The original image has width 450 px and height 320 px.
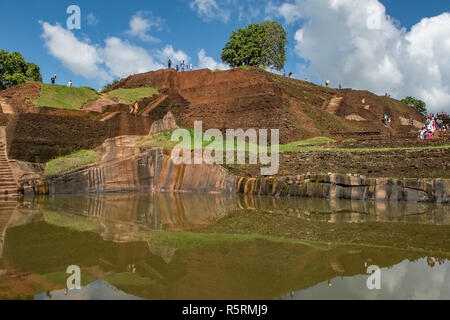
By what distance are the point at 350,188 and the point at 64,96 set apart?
1665 cm

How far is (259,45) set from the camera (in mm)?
33031

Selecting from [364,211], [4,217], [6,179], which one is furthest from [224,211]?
[6,179]

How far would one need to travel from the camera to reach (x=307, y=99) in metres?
24.2

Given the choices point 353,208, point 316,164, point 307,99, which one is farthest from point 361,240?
point 307,99

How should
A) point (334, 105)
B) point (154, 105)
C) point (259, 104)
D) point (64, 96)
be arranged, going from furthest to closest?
point (334, 105)
point (259, 104)
point (154, 105)
point (64, 96)

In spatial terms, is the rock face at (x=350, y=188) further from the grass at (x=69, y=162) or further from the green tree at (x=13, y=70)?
the green tree at (x=13, y=70)

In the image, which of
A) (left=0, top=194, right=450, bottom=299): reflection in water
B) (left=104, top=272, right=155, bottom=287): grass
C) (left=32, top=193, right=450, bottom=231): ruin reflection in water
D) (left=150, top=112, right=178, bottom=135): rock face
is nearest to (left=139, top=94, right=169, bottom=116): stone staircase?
(left=150, top=112, right=178, bottom=135): rock face

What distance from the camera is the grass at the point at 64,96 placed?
17541 mm

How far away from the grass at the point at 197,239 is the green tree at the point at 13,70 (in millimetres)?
31141

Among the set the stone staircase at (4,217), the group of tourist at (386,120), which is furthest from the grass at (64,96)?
the group of tourist at (386,120)

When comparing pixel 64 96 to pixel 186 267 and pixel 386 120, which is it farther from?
pixel 386 120

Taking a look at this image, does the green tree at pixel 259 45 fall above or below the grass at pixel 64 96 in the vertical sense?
above

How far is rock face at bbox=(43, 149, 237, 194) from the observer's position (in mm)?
12680

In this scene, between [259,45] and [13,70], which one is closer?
[13,70]
